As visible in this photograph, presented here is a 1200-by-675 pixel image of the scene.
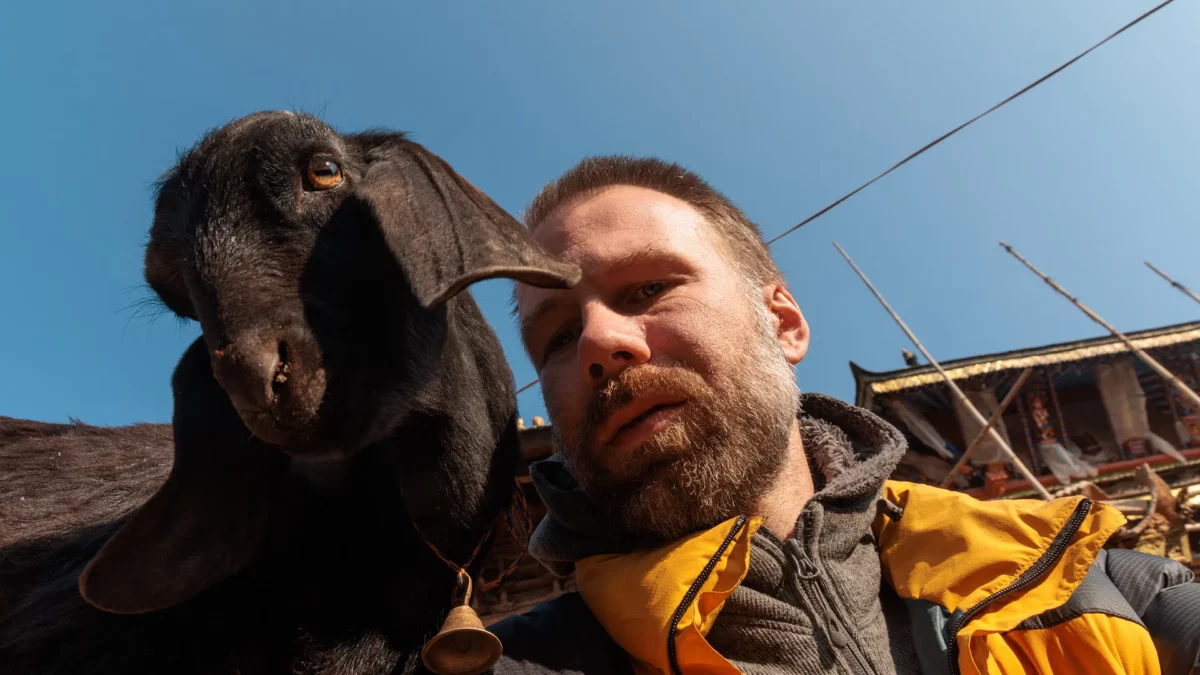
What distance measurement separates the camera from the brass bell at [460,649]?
137 centimetres

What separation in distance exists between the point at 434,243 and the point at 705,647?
41.1 inches

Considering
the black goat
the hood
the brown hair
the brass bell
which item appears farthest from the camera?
the brown hair

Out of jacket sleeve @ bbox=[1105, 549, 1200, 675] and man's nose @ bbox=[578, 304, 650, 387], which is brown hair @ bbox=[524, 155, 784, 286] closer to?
man's nose @ bbox=[578, 304, 650, 387]

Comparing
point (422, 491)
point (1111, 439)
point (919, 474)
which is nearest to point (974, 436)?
point (919, 474)

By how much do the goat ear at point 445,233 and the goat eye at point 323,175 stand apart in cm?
7

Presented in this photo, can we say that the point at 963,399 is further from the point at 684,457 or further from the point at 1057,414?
the point at 684,457

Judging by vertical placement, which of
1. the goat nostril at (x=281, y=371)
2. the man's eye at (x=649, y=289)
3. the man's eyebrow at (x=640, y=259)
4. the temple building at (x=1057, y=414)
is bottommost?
the temple building at (x=1057, y=414)

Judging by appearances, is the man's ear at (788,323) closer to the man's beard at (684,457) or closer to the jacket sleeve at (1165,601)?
A: the man's beard at (684,457)

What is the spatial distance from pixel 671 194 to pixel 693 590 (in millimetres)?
1328

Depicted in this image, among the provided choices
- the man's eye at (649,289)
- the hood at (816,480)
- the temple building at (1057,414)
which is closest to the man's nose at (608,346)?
the man's eye at (649,289)

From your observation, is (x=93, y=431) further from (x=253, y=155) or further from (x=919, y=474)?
(x=919, y=474)

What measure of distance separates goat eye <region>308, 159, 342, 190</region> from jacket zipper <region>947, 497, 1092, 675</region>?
5.49ft

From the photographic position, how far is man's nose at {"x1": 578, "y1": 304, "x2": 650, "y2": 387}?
178 centimetres

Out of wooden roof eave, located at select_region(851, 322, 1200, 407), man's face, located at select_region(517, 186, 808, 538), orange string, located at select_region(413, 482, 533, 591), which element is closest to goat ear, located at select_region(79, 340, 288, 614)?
orange string, located at select_region(413, 482, 533, 591)
